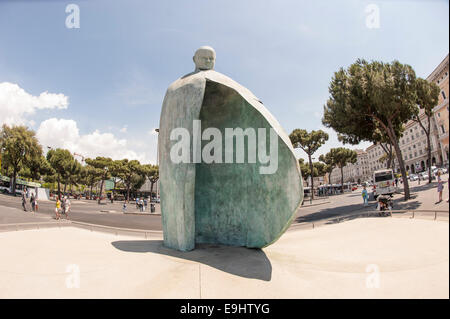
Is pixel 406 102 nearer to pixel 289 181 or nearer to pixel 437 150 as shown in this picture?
pixel 289 181

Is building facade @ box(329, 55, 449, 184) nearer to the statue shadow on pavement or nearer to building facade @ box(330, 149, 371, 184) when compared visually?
building facade @ box(330, 149, 371, 184)

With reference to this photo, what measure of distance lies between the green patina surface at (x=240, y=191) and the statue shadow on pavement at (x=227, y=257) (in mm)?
459

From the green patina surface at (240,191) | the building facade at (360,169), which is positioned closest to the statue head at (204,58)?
the green patina surface at (240,191)

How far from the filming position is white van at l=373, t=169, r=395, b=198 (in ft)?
69.8

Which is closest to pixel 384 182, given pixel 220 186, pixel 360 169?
pixel 220 186

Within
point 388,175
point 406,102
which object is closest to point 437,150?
point 388,175

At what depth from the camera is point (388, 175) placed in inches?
904

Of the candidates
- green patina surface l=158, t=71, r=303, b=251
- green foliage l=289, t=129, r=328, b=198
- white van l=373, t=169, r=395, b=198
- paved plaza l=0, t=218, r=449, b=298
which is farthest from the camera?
green foliage l=289, t=129, r=328, b=198

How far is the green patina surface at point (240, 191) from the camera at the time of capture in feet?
17.6

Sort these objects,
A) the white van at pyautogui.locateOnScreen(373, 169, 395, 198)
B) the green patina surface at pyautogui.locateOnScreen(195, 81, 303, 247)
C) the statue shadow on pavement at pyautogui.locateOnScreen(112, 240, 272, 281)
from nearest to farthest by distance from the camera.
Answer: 1. the statue shadow on pavement at pyautogui.locateOnScreen(112, 240, 272, 281)
2. the green patina surface at pyautogui.locateOnScreen(195, 81, 303, 247)
3. the white van at pyautogui.locateOnScreen(373, 169, 395, 198)

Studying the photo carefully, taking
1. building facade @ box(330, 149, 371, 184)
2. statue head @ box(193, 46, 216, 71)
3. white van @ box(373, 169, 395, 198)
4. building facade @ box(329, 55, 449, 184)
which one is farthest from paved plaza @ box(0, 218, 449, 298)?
building facade @ box(330, 149, 371, 184)

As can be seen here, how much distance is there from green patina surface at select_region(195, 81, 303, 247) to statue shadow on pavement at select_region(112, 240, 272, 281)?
0.46 metres

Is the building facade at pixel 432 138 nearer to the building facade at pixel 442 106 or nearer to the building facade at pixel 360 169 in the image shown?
the building facade at pixel 442 106
